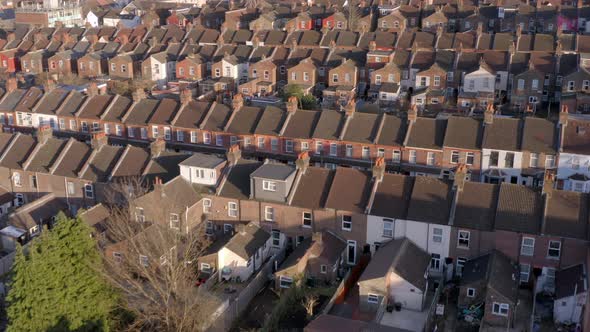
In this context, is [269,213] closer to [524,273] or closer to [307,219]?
[307,219]

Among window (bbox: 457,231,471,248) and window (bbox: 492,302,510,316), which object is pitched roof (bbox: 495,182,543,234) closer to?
window (bbox: 457,231,471,248)

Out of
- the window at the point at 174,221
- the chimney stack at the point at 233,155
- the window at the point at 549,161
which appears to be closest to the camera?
the window at the point at 174,221

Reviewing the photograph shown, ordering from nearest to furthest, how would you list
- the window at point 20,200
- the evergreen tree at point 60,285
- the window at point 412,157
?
1. the evergreen tree at point 60,285
2. the window at point 20,200
3. the window at point 412,157

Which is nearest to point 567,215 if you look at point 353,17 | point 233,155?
point 233,155

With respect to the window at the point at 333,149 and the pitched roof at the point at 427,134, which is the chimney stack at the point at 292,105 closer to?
the window at the point at 333,149

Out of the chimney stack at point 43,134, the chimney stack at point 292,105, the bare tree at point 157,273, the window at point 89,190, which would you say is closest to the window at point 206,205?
the bare tree at point 157,273

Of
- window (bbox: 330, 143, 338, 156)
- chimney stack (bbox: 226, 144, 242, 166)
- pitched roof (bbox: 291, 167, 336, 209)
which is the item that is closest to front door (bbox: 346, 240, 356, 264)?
pitched roof (bbox: 291, 167, 336, 209)

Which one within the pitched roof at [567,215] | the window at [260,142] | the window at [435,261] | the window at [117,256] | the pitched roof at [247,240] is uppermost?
the window at [260,142]
